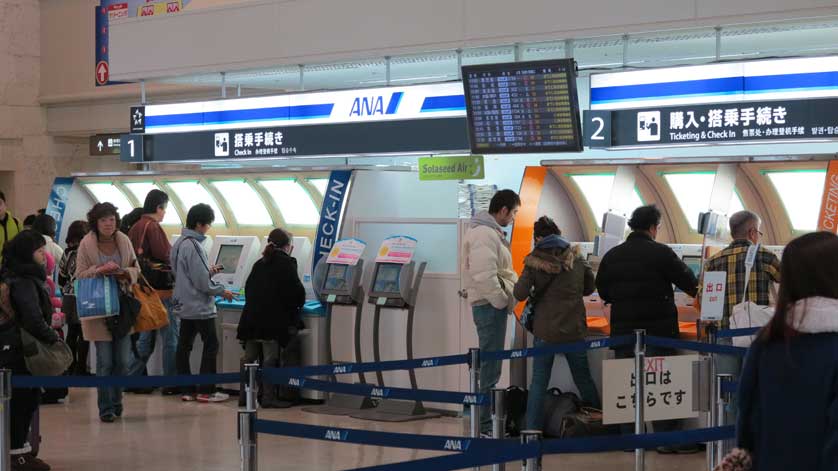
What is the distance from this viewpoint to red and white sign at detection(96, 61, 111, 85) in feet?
52.8

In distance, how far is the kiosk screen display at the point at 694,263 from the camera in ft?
25.5

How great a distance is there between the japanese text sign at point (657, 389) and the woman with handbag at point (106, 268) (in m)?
3.94

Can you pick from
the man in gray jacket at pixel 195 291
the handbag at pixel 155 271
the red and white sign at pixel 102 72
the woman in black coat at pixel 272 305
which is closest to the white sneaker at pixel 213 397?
the man in gray jacket at pixel 195 291

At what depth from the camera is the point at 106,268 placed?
810 centimetres

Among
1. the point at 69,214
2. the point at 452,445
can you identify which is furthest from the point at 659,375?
the point at 69,214

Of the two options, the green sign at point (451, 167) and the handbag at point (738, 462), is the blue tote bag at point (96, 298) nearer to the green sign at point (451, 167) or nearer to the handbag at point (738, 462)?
the green sign at point (451, 167)

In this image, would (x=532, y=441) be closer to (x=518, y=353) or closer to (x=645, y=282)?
(x=518, y=353)

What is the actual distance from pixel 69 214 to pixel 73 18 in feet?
18.5

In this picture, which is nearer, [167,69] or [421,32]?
[421,32]

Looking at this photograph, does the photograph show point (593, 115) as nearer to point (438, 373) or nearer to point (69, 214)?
point (438, 373)

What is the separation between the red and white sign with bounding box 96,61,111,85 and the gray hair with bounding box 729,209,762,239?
35.7ft

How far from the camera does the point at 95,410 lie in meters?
8.91

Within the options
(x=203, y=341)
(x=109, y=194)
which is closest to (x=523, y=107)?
(x=203, y=341)

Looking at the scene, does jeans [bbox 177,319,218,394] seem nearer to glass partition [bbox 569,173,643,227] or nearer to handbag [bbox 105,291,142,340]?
handbag [bbox 105,291,142,340]
